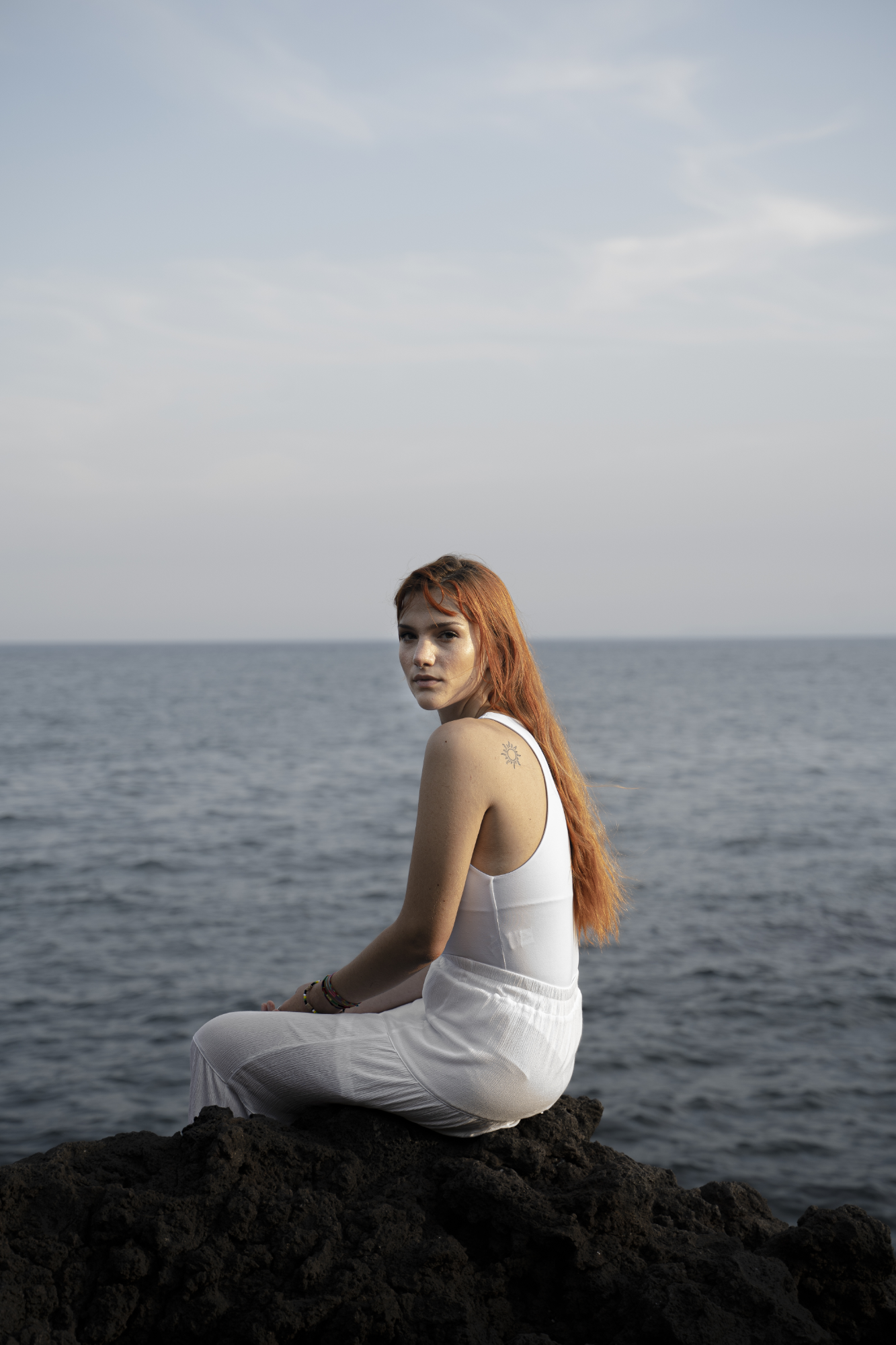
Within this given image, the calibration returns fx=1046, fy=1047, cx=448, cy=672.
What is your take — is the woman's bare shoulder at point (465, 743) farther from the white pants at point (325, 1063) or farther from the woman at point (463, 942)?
the white pants at point (325, 1063)

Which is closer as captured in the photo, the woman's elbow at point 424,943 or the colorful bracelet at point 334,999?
the woman's elbow at point 424,943

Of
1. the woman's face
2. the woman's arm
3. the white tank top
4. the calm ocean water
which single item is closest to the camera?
the woman's arm

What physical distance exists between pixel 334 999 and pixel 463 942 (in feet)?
1.79

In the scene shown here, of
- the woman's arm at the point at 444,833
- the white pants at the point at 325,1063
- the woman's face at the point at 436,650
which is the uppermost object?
the woman's face at the point at 436,650

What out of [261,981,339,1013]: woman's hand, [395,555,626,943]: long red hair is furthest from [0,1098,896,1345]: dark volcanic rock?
[395,555,626,943]: long red hair

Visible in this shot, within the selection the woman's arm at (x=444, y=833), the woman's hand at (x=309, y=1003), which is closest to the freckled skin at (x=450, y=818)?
the woman's arm at (x=444, y=833)

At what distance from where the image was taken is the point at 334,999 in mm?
3521

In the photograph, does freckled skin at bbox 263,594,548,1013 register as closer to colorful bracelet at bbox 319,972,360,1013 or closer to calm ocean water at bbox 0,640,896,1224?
colorful bracelet at bbox 319,972,360,1013

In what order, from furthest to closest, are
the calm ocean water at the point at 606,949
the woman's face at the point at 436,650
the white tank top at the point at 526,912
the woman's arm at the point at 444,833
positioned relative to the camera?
the calm ocean water at the point at 606,949, the woman's face at the point at 436,650, the white tank top at the point at 526,912, the woman's arm at the point at 444,833

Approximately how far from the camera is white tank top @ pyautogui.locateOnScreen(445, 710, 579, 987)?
3244 millimetres

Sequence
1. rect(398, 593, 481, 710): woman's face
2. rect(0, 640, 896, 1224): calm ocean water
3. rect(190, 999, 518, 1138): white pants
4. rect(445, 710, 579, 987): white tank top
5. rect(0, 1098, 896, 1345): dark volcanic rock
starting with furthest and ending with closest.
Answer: rect(0, 640, 896, 1224): calm ocean water, rect(398, 593, 481, 710): woman's face, rect(190, 999, 518, 1138): white pants, rect(445, 710, 579, 987): white tank top, rect(0, 1098, 896, 1345): dark volcanic rock

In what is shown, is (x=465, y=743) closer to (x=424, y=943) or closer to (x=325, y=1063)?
(x=424, y=943)

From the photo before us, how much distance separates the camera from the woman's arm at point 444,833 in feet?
10.1

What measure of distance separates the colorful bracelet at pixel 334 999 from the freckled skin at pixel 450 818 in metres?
0.02
